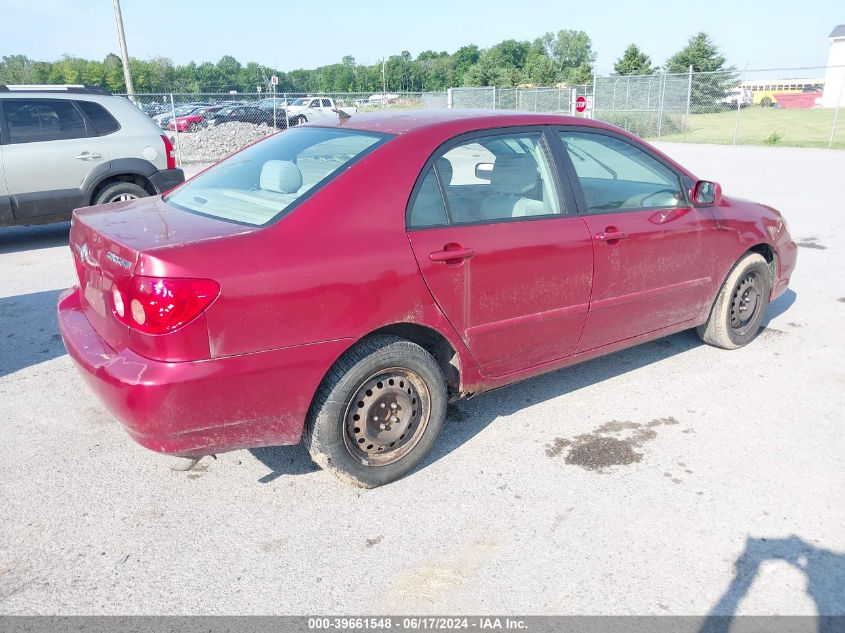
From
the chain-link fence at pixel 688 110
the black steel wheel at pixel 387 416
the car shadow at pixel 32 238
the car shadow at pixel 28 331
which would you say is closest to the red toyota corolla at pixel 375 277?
the black steel wheel at pixel 387 416

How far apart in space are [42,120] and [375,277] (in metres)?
6.87

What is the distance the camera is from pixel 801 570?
2.77 meters

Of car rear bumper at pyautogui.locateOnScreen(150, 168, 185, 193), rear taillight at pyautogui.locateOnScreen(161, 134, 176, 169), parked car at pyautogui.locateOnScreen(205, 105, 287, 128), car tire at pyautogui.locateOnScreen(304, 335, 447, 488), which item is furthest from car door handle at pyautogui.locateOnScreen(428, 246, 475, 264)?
parked car at pyautogui.locateOnScreen(205, 105, 287, 128)

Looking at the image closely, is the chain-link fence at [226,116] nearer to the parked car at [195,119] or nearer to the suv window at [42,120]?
the parked car at [195,119]

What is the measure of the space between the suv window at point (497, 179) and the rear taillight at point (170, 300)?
4.21ft

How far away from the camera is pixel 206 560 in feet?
9.37

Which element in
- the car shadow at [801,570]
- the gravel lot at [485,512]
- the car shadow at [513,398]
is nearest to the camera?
the car shadow at [801,570]

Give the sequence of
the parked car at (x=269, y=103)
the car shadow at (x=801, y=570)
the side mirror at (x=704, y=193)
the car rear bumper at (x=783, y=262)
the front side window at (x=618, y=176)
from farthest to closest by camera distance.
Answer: the parked car at (x=269, y=103) → the car rear bumper at (x=783, y=262) → the side mirror at (x=704, y=193) → the front side window at (x=618, y=176) → the car shadow at (x=801, y=570)

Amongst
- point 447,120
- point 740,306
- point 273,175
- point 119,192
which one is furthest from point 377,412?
point 119,192

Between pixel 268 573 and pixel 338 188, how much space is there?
5.42 feet

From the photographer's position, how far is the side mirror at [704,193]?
175 inches

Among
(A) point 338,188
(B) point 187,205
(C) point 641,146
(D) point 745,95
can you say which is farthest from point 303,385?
(D) point 745,95

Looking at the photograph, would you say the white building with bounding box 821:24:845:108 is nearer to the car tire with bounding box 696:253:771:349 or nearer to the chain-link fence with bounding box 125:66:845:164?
the chain-link fence with bounding box 125:66:845:164

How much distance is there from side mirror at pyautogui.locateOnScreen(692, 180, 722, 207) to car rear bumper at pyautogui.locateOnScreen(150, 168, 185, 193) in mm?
6435
